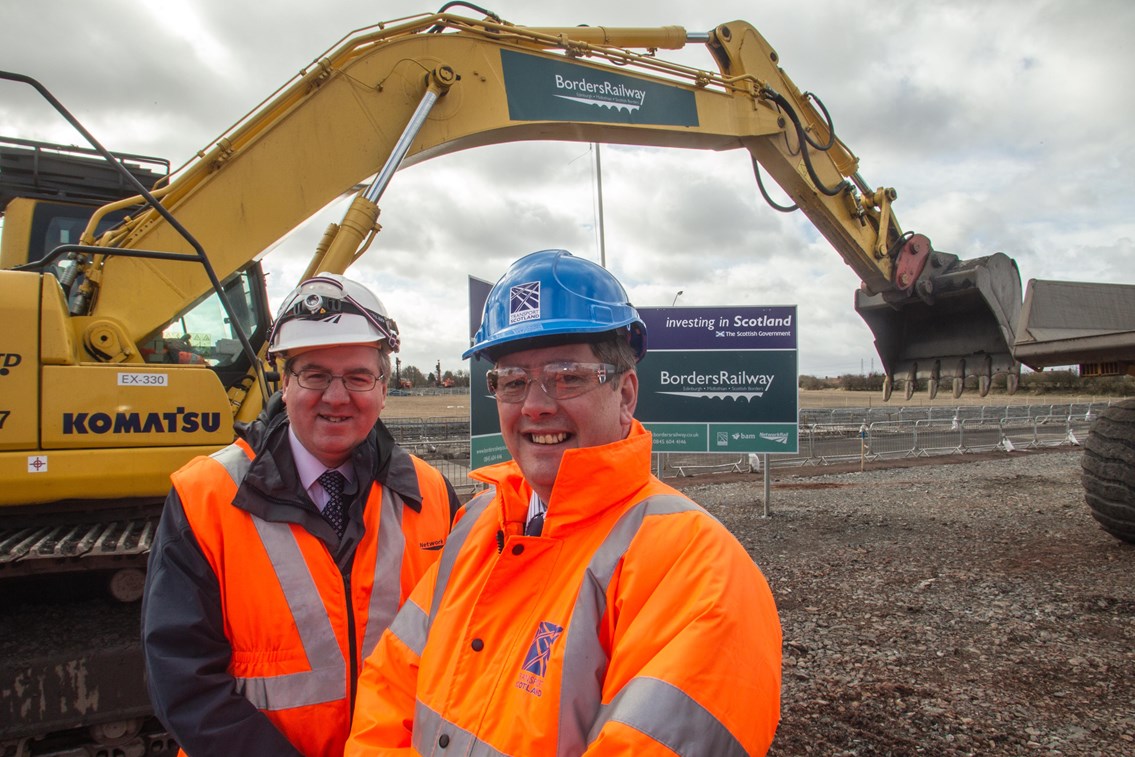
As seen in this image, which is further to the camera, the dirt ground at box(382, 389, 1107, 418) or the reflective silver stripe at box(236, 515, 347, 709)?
the dirt ground at box(382, 389, 1107, 418)

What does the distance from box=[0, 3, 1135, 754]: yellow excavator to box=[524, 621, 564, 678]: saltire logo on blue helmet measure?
279 centimetres

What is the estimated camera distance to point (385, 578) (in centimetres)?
214

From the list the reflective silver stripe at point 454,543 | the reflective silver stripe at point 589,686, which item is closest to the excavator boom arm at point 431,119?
the reflective silver stripe at point 454,543

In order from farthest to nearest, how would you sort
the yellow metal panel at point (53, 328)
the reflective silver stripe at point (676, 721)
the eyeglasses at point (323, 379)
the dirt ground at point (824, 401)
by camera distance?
the dirt ground at point (824, 401) < the yellow metal panel at point (53, 328) < the eyeglasses at point (323, 379) < the reflective silver stripe at point (676, 721)

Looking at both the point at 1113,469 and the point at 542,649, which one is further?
the point at 1113,469

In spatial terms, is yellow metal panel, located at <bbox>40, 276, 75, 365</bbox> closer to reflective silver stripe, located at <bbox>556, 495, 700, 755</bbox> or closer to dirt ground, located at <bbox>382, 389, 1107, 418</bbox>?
reflective silver stripe, located at <bbox>556, 495, 700, 755</bbox>

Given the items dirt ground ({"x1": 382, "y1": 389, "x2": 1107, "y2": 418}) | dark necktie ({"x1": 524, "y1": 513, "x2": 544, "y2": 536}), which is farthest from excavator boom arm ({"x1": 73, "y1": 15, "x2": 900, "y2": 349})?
dirt ground ({"x1": 382, "y1": 389, "x2": 1107, "y2": 418})

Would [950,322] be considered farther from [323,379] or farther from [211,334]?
[323,379]

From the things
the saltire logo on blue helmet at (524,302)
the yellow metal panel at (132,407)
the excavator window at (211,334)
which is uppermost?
the excavator window at (211,334)

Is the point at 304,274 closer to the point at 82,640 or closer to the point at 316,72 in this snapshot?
the point at 316,72

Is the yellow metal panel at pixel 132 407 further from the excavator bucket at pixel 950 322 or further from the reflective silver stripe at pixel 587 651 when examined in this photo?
the excavator bucket at pixel 950 322

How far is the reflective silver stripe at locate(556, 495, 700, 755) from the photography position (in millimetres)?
1289

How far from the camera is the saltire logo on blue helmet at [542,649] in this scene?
135 cm

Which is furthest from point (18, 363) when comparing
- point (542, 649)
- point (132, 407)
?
point (542, 649)
